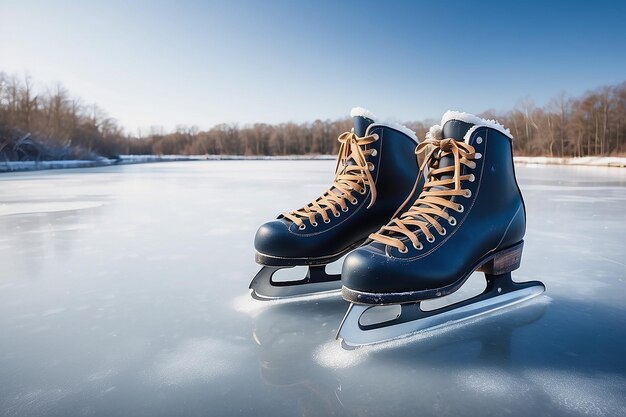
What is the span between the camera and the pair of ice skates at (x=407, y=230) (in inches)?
33.3

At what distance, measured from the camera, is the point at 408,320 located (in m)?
0.89

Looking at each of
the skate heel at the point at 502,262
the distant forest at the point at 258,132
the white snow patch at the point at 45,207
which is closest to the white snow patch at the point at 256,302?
the skate heel at the point at 502,262

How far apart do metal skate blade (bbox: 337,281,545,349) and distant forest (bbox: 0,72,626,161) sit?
2076 centimetres

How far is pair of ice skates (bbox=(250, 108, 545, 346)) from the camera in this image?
2.78 feet

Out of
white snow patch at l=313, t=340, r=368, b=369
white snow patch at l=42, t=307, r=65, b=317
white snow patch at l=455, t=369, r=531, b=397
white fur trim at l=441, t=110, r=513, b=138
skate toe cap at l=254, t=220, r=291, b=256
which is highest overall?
white fur trim at l=441, t=110, r=513, b=138

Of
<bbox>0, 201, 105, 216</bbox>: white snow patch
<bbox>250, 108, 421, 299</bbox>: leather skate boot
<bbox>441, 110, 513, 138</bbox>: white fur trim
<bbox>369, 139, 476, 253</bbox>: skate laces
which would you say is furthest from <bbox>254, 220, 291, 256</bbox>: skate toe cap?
<bbox>0, 201, 105, 216</bbox>: white snow patch

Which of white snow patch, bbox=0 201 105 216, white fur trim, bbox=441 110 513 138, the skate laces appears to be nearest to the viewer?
the skate laces

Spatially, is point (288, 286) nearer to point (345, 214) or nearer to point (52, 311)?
point (345, 214)

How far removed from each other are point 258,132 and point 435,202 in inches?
2339

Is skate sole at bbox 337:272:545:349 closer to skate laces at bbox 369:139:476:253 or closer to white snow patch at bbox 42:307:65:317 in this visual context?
skate laces at bbox 369:139:476:253

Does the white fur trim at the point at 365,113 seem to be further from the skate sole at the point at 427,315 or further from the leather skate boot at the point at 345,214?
the skate sole at the point at 427,315

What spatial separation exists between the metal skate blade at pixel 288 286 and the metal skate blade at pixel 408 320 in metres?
0.25

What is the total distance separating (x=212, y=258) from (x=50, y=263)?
628mm

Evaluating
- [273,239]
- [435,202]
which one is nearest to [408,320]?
[435,202]
